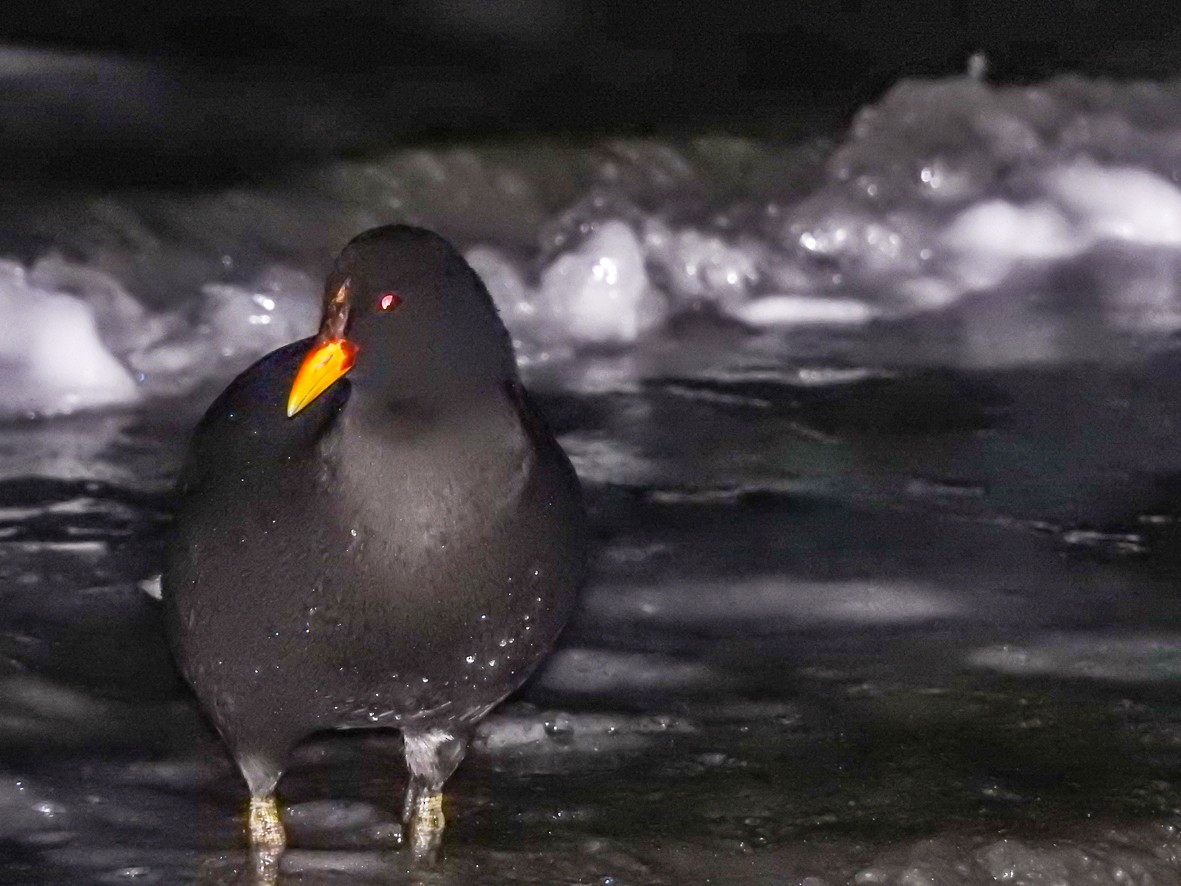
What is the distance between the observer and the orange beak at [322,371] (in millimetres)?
3156

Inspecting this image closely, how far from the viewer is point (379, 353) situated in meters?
3.18

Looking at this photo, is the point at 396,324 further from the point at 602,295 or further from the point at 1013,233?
the point at 1013,233

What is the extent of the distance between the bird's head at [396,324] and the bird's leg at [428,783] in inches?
31.8

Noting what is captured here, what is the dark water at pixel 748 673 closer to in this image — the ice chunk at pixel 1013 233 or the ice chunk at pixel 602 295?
the ice chunk at pixel 602 295

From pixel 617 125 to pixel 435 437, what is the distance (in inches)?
196

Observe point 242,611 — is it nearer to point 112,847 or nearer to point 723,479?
point 112,847

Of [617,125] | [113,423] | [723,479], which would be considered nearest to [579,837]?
[723,479]

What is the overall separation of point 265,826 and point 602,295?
3536mm

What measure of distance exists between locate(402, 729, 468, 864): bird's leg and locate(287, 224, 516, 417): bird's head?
2.65ft

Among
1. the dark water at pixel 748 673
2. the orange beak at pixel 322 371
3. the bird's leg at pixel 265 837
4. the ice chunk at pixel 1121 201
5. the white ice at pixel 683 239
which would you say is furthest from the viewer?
the ice chunk at pixel 1121 201

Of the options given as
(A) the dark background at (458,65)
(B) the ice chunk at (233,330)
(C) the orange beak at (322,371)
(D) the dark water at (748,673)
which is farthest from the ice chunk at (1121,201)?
(C) the orange beak at (322,371)

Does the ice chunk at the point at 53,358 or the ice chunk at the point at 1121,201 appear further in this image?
the ice chunk at the point at 1121,201

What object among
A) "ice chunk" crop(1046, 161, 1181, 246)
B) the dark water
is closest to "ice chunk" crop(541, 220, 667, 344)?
the dark water

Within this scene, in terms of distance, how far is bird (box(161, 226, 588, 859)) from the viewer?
3197mm
